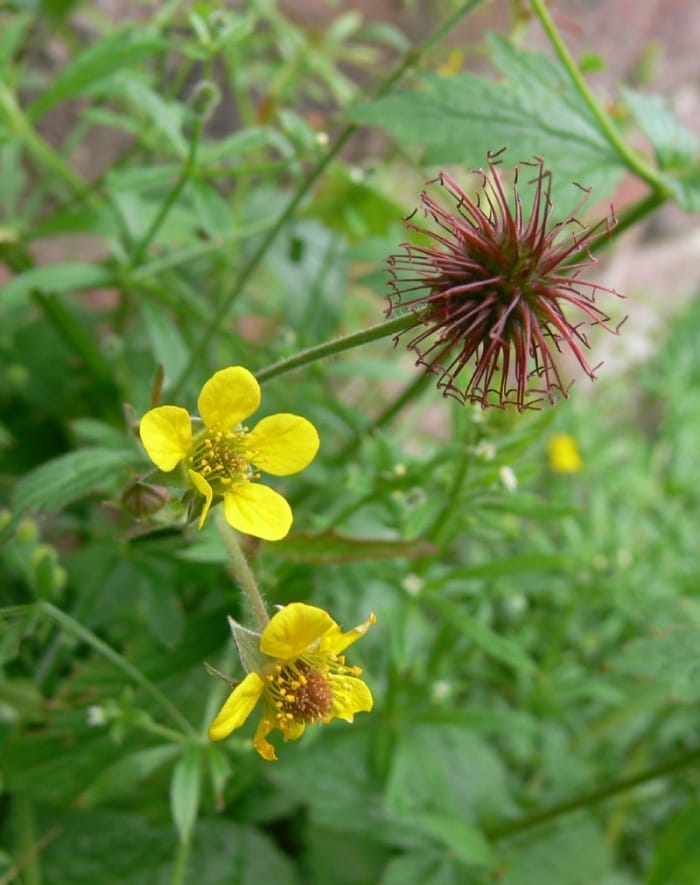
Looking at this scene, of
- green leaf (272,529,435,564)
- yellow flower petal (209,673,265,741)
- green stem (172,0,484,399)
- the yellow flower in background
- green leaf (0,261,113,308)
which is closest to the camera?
yellow flower petal (209,673,265,741)

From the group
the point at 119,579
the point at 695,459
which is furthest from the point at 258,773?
the point at 695,459

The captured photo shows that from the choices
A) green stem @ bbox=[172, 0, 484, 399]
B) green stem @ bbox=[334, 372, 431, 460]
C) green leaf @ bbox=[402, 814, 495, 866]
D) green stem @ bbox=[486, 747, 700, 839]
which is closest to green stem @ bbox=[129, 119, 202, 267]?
green stem @ bbox=[172, 0, 484, 399]

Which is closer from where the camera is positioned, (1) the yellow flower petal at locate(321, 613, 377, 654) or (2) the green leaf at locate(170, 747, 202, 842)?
(1) the yellow flower petal at locate(321, 613, 377, 654)

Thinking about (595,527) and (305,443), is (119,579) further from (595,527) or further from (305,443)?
(595,527)

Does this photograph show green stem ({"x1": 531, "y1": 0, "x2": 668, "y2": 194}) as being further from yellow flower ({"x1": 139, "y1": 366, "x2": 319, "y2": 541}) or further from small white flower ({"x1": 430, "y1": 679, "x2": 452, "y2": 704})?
small white flower ({"x1": 430, "y1": 679, "x2": 452, "y2": 704})

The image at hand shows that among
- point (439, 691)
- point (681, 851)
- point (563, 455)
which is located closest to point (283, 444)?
point (439, 691)

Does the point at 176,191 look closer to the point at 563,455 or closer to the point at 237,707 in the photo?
the point at 237,707
